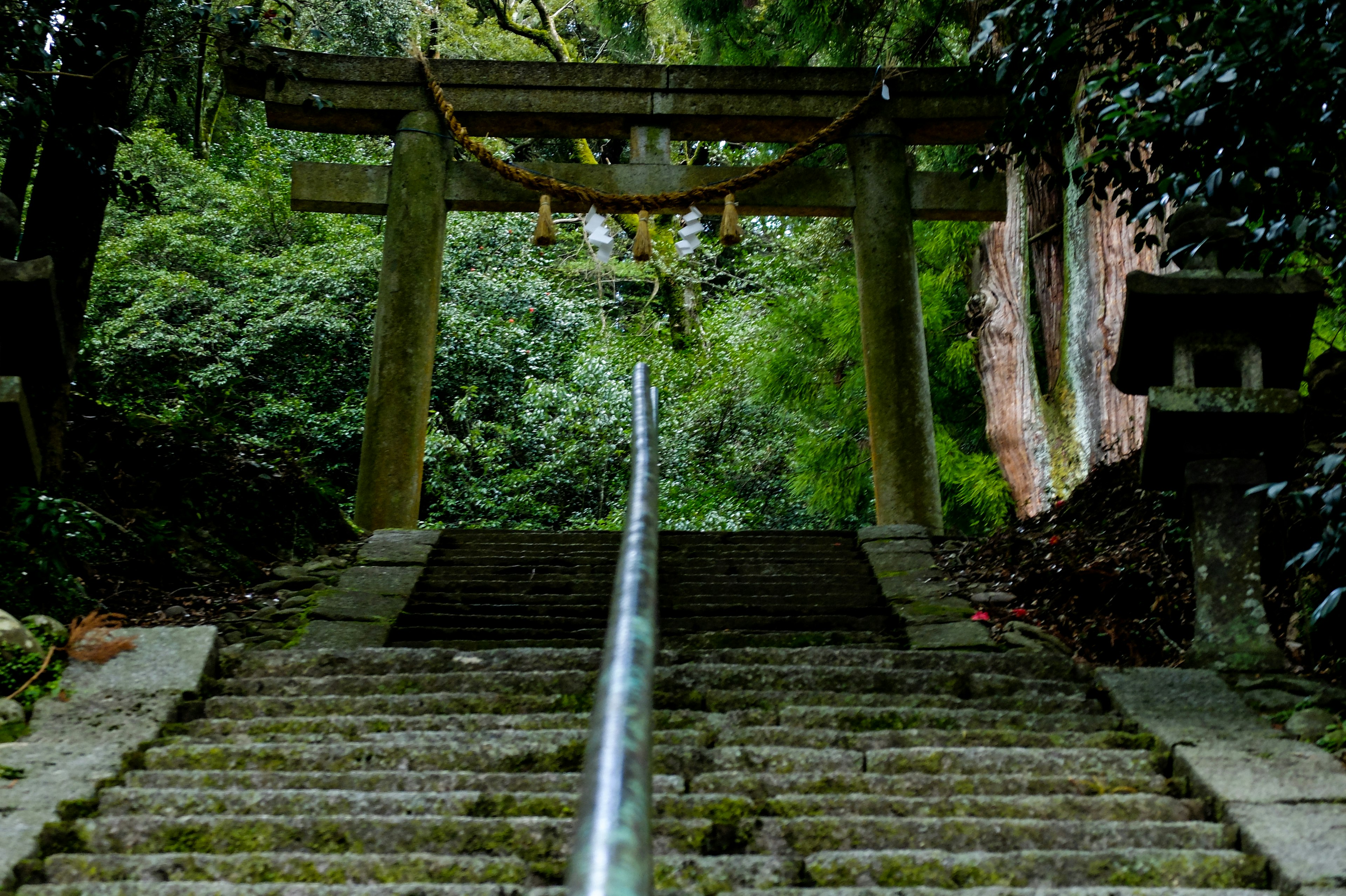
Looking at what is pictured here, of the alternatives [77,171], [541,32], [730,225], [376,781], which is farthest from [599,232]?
[541,32]

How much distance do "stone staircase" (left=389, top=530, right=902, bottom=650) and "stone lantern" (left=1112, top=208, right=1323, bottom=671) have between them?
135 cm

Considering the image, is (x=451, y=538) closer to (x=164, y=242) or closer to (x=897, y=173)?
(x=897, y=173)

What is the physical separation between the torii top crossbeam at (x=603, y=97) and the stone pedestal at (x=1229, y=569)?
4273 mm

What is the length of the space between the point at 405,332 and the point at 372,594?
8.02 feet

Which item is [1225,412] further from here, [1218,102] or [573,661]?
[573,661]

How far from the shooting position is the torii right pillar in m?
7.35

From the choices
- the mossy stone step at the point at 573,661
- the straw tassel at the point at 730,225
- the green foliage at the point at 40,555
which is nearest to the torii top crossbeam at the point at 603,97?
the straw tassel at the point at 730,225

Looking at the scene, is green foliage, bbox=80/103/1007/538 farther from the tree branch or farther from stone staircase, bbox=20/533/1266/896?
stone staircase, bbox=20/533/1266/896

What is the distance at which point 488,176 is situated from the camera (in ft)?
25.8

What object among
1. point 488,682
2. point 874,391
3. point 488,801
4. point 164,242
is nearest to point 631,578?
point 488,801

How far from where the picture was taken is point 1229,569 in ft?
13.4

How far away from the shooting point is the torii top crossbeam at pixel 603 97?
760cm

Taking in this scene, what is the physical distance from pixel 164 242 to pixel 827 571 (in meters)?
10.1

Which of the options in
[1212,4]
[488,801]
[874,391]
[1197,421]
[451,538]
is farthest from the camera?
[874,391]
